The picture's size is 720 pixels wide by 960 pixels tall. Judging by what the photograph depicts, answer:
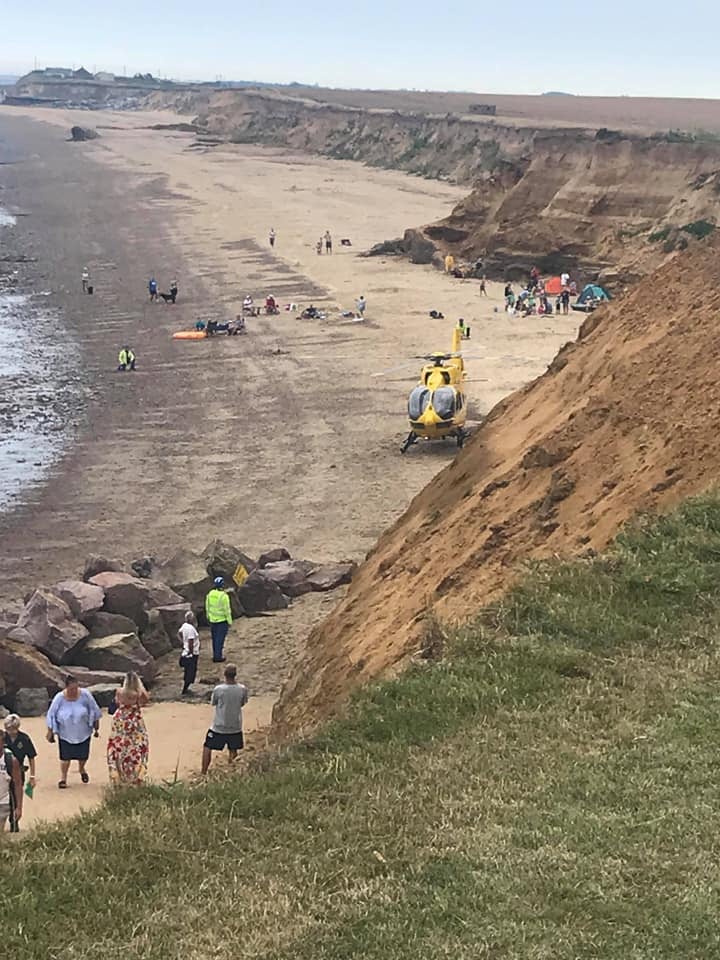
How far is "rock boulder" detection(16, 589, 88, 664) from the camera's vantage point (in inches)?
638

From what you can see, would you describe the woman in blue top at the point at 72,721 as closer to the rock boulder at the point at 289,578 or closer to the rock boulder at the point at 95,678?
the rock boulder at the point at 95,678

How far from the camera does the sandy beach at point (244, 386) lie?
22484 millimetres

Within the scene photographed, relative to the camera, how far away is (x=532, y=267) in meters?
50.6

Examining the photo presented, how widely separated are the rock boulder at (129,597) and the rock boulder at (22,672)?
235 cm

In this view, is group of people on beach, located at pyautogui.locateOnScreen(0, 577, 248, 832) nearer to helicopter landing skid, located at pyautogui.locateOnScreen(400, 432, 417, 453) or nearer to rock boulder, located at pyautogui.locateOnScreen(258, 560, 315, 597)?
rock boulder, located at pyautogui.locateOnScreen(258, 560, 315, 597)

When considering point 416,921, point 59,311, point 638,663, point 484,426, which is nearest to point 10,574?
point 484,426

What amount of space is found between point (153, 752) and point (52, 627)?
3.33 metres

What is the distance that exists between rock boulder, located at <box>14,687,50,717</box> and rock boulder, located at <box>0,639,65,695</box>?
0.16 m

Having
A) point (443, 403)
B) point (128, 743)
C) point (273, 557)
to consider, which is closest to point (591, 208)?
point (443, 403)

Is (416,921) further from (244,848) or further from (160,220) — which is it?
(160,220)

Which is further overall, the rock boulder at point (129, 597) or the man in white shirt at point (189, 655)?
the rock boulder at point (129, 597)

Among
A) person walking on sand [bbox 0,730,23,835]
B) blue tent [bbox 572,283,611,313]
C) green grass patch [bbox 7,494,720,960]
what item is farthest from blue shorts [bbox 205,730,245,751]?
blue tent [bbox 572,283,611,313]

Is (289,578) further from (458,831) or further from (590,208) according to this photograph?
(590,208)

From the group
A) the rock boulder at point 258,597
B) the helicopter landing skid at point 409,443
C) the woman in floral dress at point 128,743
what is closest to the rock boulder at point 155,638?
the rock boulder at point 258,597
